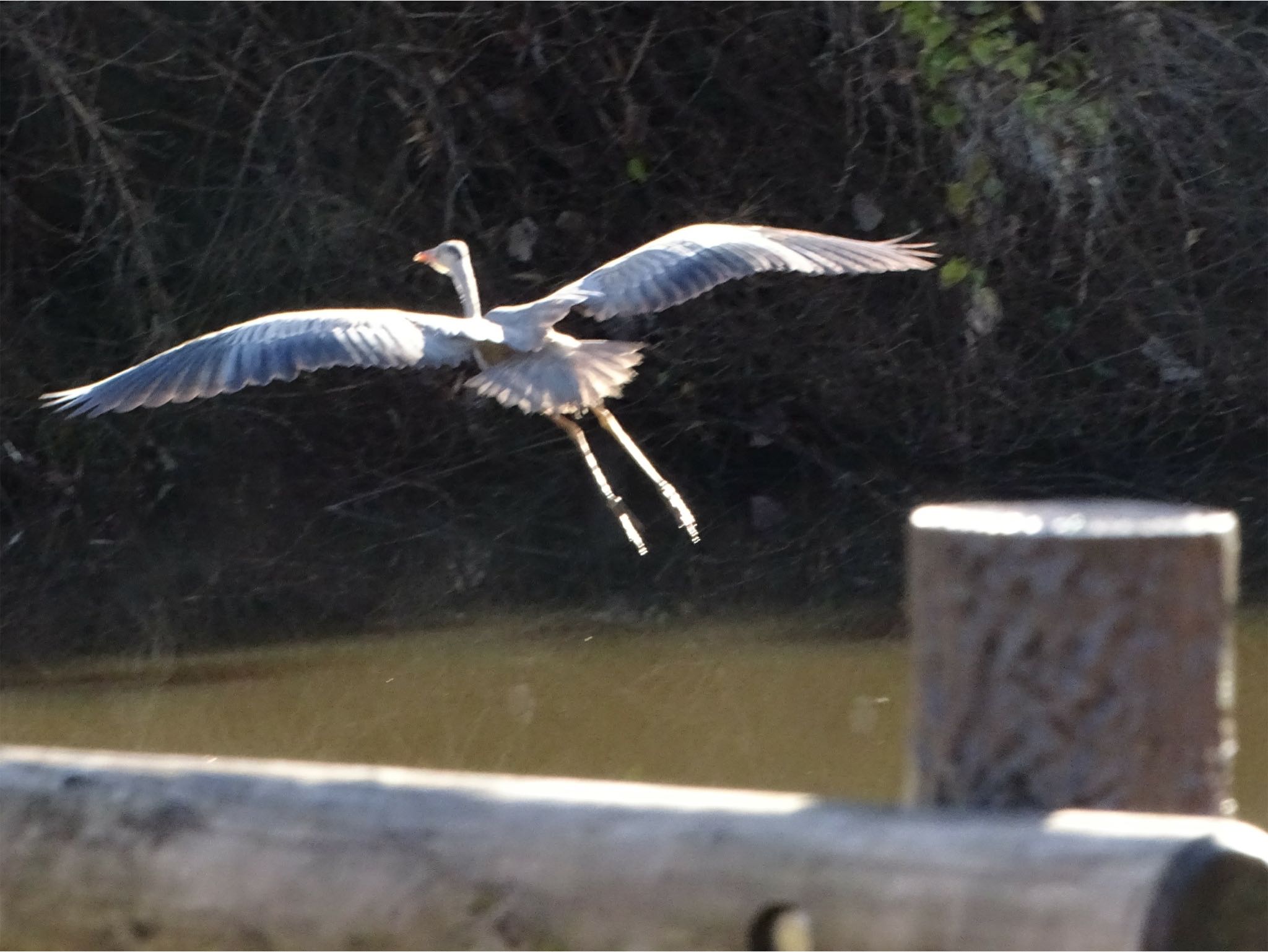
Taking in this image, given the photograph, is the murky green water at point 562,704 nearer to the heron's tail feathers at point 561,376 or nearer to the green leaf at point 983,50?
the heron's tail feathers at point 561,376

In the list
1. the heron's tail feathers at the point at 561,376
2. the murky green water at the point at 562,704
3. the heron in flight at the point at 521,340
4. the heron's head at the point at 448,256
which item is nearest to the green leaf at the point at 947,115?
the murky green water at the point at 562,704

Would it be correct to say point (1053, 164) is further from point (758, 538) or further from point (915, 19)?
point (758, 538)

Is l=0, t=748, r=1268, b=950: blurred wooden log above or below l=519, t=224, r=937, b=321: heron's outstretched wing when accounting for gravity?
below

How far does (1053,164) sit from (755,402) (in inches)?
61.6

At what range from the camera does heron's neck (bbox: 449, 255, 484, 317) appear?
5.01 metres

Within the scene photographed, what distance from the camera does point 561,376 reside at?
169 inches

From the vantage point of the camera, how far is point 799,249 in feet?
14.3

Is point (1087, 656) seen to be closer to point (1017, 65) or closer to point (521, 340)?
point (521, 340)

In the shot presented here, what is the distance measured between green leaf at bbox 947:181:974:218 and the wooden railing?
5.33m

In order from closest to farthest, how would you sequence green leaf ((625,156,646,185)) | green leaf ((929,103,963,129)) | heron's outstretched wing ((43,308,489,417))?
heron's outstretched wing ((43,308,489,417)), green leaf ((929,103,963,129)), green leaf ((625,156,646,185))

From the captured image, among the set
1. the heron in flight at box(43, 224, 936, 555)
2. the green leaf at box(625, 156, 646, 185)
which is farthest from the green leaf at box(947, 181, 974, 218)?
the heron in flight at box(43, 224, 936, 555)

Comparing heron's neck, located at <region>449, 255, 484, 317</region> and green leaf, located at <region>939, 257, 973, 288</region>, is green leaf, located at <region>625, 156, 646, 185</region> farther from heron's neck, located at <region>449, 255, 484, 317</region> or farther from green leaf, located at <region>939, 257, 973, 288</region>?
heron's neck, located at <region>449, 255, 484, 317</region>

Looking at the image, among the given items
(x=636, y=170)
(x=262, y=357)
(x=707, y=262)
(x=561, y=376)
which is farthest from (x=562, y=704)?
(x=636, y=170)

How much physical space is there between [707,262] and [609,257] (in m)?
3.15
